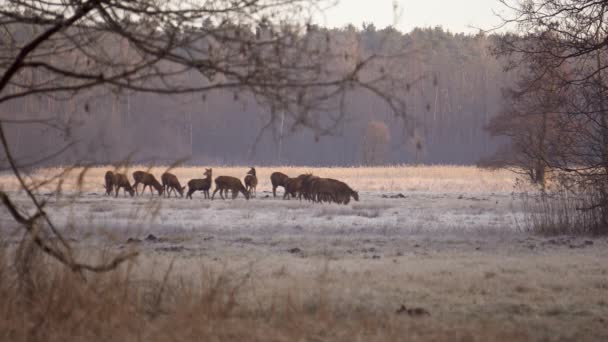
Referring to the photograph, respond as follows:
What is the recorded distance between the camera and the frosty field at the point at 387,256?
7.25m

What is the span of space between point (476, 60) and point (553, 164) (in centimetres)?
8809

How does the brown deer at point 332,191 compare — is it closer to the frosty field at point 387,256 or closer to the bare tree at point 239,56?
the frosty field at point 387,256

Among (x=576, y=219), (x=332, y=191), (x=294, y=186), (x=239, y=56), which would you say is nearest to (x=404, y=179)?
(x=294, y=186)

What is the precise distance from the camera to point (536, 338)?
6309 millimetres

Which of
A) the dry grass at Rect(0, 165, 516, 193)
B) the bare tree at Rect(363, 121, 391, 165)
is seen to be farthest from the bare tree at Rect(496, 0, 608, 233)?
the bare tree at Rect(363, 121, 391, 165)

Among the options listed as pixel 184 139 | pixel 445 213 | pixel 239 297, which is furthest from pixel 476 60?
pixel 239 297

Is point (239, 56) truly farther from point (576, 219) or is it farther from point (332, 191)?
point (332, 191)

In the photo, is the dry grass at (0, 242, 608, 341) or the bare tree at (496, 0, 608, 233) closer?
the dry grass at (0, 242, 608, 341)

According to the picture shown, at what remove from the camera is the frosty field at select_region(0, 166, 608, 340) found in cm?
725

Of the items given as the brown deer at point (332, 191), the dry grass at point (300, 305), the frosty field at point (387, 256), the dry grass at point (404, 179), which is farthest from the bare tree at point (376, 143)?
the dry grass at point (300, 305)

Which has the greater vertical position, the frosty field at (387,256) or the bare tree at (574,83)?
the bare tree at (574,83)

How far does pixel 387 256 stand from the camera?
12359 millimetres

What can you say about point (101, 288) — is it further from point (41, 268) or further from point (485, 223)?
point (485, 223)

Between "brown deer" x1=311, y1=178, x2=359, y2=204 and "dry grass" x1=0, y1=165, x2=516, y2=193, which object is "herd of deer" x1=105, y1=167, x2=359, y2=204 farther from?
"dry grass" x1=0, y1=165, x2=516, y2=193
